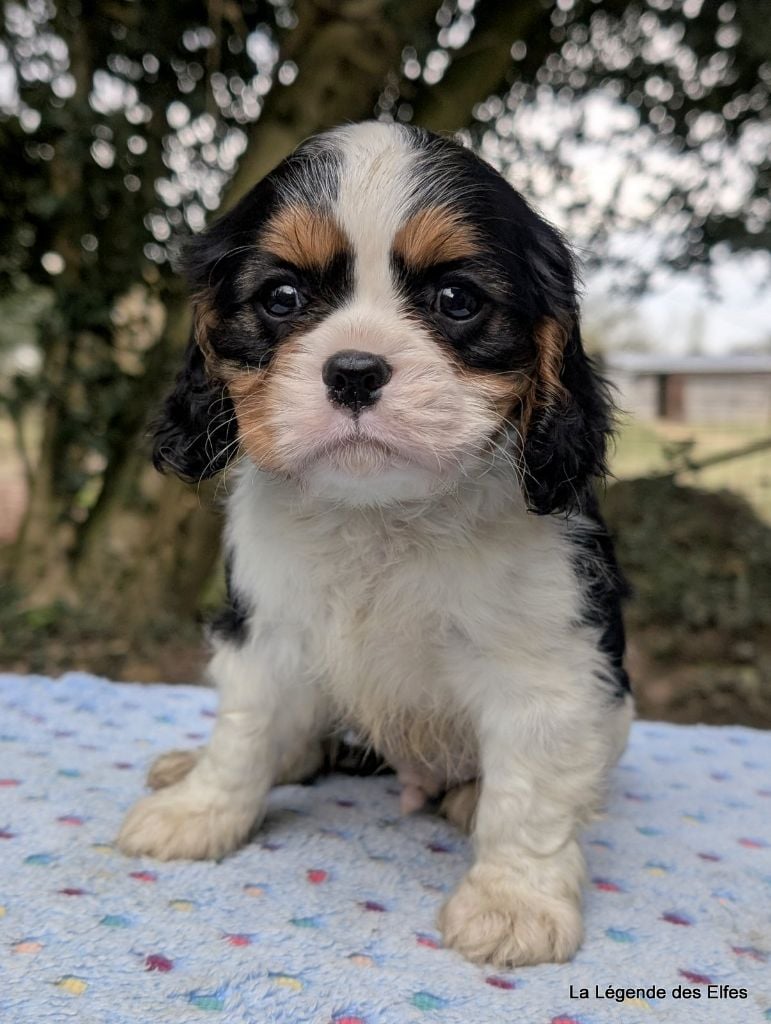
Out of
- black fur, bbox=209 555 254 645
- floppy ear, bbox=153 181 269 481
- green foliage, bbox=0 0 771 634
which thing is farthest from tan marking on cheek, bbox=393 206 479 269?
green foliage, bbox=0 0 771 634

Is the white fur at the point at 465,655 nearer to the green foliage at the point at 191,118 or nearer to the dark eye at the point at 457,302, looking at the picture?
the dark eye at the point at 457,302

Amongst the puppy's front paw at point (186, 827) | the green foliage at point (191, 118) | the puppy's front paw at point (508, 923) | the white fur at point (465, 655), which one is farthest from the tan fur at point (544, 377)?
the green foliage at point (191, 118)

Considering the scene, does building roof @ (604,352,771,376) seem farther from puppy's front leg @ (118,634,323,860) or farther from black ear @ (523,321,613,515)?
puppy's front leg @ (118,634,323,860)

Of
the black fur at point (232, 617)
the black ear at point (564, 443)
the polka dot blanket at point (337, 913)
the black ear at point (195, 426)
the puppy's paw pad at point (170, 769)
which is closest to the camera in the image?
the polka dot blanket at point (337, 913)

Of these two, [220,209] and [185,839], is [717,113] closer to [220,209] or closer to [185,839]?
[220,209]

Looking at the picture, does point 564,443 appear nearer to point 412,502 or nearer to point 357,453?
point 412,502

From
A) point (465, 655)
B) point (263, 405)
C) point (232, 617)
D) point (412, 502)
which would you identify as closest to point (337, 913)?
point (465, 655)
